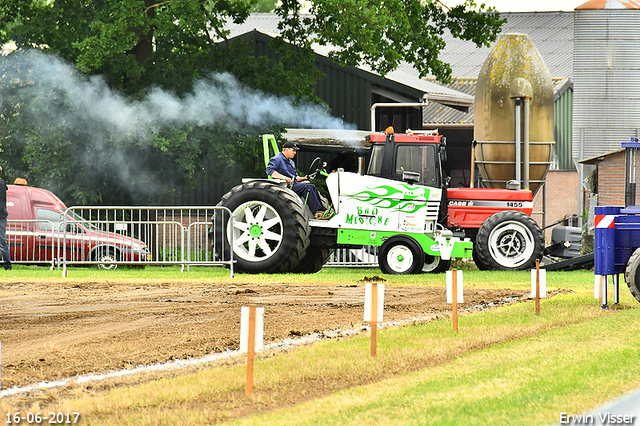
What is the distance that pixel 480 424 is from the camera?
5734 mm

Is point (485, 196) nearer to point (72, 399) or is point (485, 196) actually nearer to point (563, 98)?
point (72, 399)

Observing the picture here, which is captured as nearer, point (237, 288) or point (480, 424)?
point (480, 424)

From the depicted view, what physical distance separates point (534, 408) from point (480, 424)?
1.96 ft

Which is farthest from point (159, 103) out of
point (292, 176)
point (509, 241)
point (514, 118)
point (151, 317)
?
point (151, 317)

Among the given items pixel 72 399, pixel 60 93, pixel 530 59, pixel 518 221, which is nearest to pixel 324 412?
pixel 72 399

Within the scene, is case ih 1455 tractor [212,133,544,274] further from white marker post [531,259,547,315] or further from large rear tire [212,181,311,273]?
white marker post [531,259,547,315]

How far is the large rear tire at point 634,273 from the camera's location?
38.1 ft

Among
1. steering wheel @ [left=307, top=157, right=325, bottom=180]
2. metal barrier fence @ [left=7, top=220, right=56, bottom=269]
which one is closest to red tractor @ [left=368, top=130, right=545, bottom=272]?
steering wheel @ [left=307, top=157, right=325, bottom=180]

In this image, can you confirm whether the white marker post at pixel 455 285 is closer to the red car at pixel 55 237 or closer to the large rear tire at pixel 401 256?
the large rear tire at pixel 401 256

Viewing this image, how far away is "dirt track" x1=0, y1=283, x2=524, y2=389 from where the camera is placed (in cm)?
838

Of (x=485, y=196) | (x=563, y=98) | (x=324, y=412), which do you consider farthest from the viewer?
(x=563, y=98)

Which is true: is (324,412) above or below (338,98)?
below

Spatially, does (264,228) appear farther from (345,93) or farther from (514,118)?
(345,93)

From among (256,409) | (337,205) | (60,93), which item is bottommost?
(256,409)
